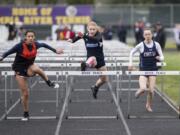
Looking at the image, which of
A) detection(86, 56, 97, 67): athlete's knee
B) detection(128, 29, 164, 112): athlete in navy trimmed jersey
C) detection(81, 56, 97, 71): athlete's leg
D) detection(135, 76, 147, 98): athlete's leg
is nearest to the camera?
detection(135, 76, 147, 98): athlete's leg

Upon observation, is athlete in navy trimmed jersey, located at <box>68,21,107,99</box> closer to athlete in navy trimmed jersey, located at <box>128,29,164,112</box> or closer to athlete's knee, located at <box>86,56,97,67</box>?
athlete's knee, located at <box>86,56,97,67</box>

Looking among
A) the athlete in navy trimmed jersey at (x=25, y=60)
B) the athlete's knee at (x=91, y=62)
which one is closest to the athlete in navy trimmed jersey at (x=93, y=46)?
the athlete's knee at (x=91, y=62)

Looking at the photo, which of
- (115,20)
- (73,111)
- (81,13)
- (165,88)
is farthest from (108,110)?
(115,20)

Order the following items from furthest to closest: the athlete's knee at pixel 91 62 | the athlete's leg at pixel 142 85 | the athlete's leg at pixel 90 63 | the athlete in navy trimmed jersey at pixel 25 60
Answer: the athlete's knee at pixel 91 62, the athlete's leg at pixel 90 63, the athlete's leg at pixel 142 85, the athlete in navy trimmed jersey at pixel 25 60

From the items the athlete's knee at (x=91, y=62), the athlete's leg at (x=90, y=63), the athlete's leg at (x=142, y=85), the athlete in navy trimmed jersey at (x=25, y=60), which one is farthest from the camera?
the athlete's knee at (x=91, y=62)

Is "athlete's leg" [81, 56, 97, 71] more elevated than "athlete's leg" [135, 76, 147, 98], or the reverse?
"athlete's leg" [81, 56, 97, 71]

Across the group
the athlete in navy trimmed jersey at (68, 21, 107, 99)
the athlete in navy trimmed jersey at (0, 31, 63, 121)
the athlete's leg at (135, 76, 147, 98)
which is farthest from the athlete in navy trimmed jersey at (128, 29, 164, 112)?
the athlete in navy trimmed jersey at (0, 31, 63, 121)

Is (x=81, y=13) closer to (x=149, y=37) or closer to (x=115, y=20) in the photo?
(x=115, y=20)

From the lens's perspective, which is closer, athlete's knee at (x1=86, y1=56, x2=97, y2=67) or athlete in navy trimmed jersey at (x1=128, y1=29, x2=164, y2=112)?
athlete in navy trimmed jersey at (x1=128, y1=29, x2=164, y2=112)

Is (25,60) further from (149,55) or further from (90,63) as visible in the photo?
(149,55)

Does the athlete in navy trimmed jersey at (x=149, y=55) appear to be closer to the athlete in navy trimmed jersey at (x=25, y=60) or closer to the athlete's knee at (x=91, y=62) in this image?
the athlete's knee at (x=91, y=62)

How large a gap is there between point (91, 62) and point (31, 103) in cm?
192

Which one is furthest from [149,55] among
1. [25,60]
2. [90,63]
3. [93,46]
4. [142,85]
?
[25,60]

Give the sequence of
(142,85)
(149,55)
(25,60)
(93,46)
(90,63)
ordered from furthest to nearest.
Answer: (93,46), (90,63), (149,55), (142,85), (25,60)
